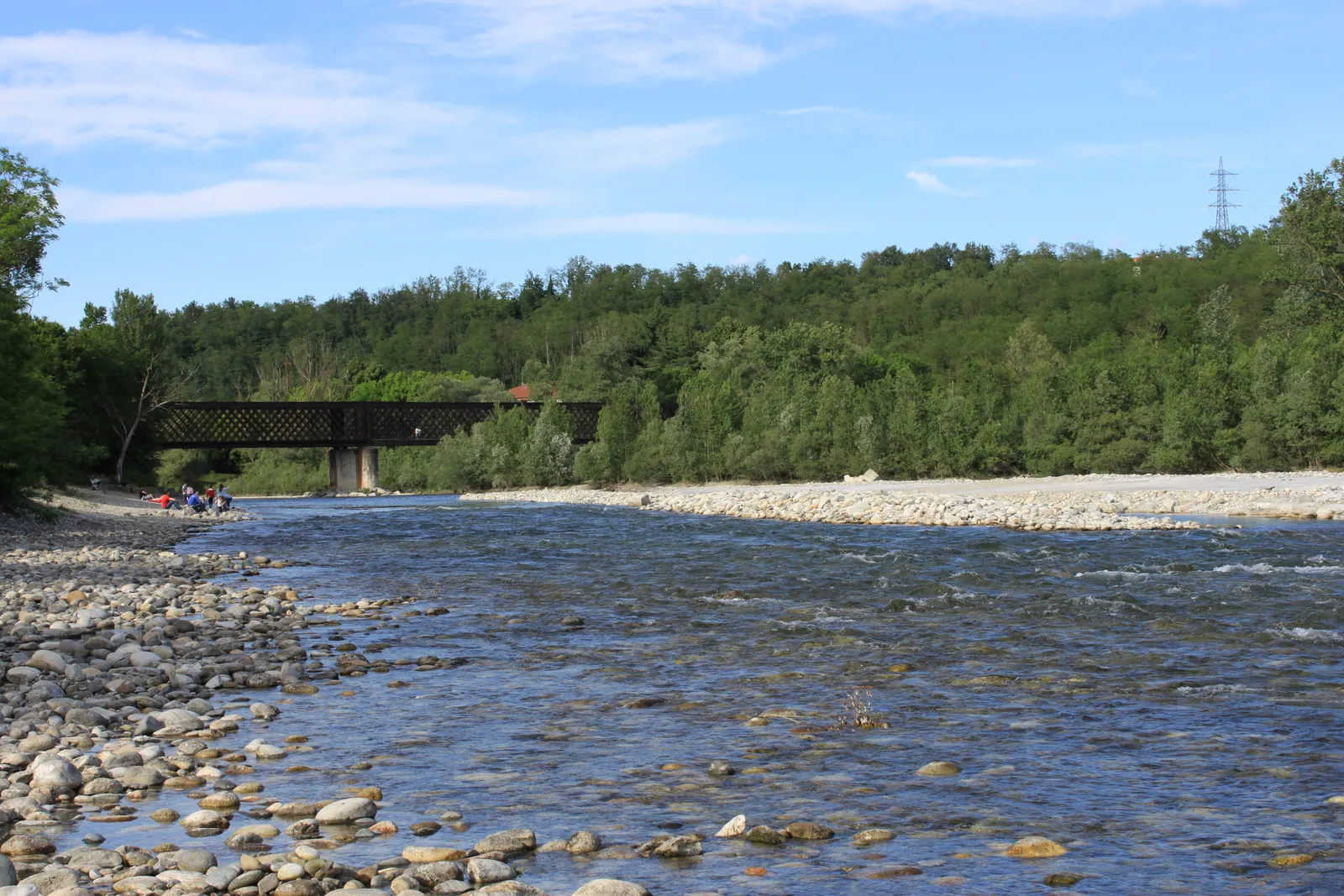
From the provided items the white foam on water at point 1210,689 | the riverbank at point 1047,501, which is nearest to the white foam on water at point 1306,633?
the white foam on water at point 1210,689

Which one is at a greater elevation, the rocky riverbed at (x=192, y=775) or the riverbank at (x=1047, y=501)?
the riverbank at (x=1047, y=501)

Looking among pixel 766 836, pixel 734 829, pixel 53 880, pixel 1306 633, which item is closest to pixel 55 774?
pixel 53 880

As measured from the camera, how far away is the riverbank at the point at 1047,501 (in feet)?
112

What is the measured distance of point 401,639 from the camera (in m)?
15.3

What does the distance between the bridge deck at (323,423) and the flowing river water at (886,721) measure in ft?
219

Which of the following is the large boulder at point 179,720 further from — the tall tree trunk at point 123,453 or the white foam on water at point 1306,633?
the tall tree trunk at point 123,453

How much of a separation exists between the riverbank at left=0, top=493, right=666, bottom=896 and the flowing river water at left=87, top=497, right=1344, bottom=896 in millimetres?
250

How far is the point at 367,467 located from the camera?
91062 mm

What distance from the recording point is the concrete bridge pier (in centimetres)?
9075

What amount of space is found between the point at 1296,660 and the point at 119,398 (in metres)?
64.3

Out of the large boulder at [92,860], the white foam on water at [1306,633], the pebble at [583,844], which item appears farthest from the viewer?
the white foam on water at [1306,633]

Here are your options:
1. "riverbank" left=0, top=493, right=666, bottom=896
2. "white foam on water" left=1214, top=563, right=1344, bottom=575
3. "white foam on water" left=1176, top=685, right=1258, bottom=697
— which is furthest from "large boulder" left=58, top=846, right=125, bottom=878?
"white foam on water" left=1214, top=563, right=1344, bottom=575

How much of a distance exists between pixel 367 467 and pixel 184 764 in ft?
277

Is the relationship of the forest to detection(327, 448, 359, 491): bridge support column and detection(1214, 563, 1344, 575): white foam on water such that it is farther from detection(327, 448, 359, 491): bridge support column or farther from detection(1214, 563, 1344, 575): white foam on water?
detection(1214, 563, 1344, 575): white foam on water
